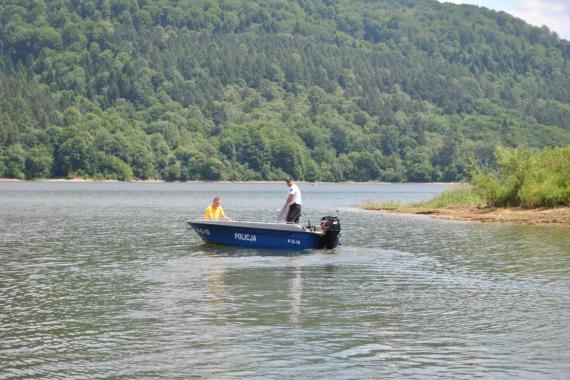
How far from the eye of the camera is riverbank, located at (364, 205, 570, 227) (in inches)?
2228

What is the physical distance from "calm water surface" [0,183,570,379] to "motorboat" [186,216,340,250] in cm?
70

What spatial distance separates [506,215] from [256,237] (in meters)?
26.0

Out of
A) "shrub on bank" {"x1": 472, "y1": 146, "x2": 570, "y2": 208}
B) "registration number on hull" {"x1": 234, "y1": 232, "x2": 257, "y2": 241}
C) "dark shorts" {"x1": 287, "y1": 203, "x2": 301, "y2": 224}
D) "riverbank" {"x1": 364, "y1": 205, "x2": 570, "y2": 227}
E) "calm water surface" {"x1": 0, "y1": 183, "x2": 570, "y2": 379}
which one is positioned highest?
"shrub on bank" {"x1": 472, "y1": 146, "x2": 570, "y2": 208}

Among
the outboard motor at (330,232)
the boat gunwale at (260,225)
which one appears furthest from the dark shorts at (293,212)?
the outboard motor at (330,232)

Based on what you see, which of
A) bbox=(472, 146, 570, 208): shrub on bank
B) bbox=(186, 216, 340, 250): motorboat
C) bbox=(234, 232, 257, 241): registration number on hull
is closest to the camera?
bbox=(186, 216, 340, 250): motorboat

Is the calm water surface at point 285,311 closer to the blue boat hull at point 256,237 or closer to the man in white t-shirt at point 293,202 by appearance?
the blue boat hull at point 256,237

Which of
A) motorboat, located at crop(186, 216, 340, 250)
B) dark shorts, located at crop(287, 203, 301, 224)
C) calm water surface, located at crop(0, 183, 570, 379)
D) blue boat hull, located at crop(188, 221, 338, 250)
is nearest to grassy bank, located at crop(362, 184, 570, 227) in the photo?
calm water surface, located at crop(0, 183, 570, 379)

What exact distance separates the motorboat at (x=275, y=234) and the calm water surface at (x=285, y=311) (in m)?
0.70

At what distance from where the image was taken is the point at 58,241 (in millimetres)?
45844

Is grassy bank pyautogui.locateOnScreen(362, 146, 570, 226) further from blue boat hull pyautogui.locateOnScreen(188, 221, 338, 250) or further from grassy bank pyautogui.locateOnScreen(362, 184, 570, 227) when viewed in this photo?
blue boat hull pyautogui.locateOnScreen(188, 221, 338, 250)

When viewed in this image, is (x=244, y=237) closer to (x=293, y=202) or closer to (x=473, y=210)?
(x=293, y=202)

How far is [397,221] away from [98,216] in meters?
22.9

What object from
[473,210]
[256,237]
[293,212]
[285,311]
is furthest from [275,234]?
[473,210]

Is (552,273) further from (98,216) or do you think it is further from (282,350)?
(98,216)
